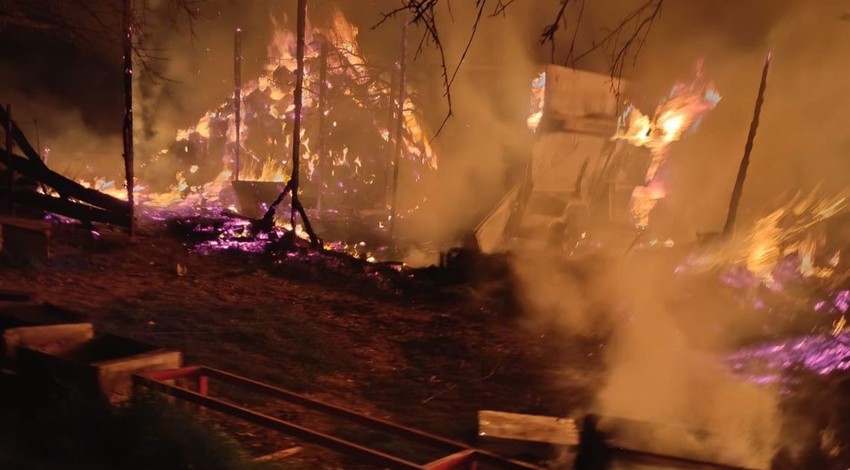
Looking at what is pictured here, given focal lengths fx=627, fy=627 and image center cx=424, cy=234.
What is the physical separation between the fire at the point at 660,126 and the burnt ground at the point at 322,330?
628cm

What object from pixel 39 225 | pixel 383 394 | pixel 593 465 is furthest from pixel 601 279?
pixel 39 225

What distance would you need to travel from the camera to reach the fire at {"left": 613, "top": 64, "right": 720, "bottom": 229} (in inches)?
544

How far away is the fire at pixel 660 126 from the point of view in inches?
544

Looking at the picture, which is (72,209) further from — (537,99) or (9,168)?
(537,99)

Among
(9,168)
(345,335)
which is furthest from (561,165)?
(9,168)

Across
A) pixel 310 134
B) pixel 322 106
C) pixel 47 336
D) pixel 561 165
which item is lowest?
pixel 47 336

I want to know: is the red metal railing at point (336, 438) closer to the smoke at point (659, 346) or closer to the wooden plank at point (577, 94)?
the smoke at point (659, 346)

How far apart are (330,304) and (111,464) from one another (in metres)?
6.15

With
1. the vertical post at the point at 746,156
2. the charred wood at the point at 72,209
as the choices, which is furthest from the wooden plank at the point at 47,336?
the vertical post at the point at 746,156

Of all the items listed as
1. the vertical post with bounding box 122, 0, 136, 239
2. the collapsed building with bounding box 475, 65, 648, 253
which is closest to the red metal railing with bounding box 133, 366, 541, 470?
the vertical post with bounding box 122, 0, 136, 239

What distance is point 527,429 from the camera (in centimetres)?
518

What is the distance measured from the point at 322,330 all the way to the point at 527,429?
4.10 metres

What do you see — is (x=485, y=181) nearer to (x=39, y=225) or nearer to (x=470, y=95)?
(x=470, y=95)

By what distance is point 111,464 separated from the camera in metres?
3.75
